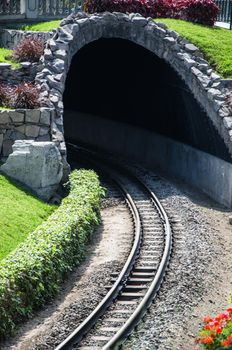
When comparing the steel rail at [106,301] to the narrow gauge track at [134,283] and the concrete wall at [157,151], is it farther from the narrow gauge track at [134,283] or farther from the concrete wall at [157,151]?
the concrete wall at [157,151]

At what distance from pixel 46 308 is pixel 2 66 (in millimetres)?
14226

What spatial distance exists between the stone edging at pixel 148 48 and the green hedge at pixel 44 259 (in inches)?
254

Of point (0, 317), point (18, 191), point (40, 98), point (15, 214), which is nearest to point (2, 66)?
point (40, 98)

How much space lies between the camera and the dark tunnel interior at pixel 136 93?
1382 inches

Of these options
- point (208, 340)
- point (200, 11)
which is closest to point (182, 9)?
point (200, 11)

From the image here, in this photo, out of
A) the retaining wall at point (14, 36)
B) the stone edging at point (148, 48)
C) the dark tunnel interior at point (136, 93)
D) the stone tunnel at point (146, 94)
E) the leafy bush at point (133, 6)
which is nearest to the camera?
the stone edging at point (148, 48)

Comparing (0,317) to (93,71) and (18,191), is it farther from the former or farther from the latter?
(93,71)

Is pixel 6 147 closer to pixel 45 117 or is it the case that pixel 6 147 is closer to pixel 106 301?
pixel 45 117

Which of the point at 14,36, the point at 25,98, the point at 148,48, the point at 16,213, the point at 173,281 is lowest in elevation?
the point at 173,281

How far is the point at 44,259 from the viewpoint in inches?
837

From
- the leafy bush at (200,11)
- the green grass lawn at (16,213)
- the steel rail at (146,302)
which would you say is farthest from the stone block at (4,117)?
the leafy bush at (200,11)

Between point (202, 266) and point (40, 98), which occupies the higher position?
point (40, 98)

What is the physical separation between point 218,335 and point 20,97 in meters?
15.9

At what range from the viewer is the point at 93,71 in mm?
42750
